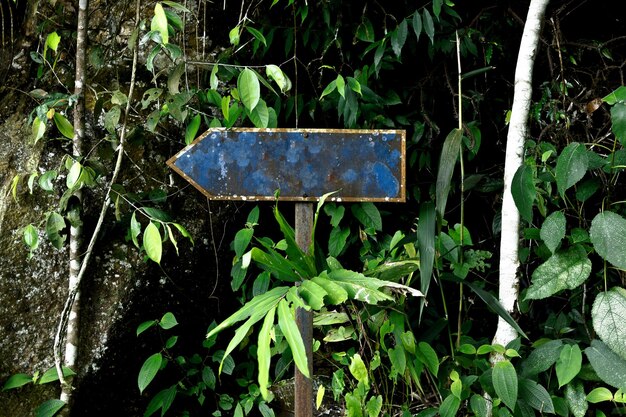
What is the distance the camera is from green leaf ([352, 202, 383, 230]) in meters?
2.42

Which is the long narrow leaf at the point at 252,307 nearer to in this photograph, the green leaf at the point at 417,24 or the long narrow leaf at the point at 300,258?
the long narrow leaf at the point at 300,258

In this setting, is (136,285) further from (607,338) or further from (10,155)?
(607,338)

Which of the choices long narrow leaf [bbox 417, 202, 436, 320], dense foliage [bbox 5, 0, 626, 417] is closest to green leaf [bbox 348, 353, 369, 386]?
dense foliage [bbox 5, 0, 626, 417]

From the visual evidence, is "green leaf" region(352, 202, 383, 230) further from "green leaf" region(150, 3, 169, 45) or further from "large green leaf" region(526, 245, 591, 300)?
"green leaf" region(150, 3, 169, 45)

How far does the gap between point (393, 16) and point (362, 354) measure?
1.25m

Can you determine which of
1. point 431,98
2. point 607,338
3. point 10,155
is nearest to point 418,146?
point 431,98

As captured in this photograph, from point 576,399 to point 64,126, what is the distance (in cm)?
180

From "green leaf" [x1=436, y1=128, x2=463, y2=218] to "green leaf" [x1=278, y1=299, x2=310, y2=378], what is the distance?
63cm

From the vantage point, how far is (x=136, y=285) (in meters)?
2.38

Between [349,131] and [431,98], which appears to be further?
[431,98]

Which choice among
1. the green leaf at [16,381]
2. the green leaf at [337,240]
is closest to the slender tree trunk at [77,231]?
the green leaf at [16,381]

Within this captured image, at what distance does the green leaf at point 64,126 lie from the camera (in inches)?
84.1

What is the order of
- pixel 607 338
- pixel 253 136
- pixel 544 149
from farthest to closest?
pixel 544 149, pixel 253 136, pixel 607 338

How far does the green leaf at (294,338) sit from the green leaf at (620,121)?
3.31 feet
